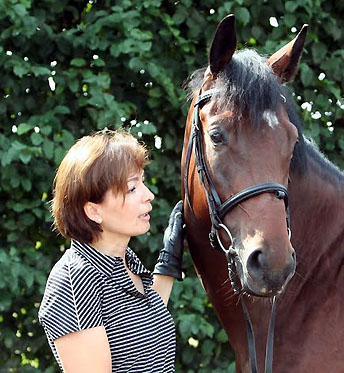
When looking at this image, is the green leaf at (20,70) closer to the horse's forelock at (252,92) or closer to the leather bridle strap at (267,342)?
the horse's forelock at (252,92)

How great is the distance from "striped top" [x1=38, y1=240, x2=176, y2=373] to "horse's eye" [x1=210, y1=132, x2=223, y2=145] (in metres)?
0.42

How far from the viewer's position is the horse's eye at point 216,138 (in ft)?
7.13

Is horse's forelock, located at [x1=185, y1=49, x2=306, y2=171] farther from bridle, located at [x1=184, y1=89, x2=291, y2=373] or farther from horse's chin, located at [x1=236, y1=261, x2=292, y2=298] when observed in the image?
horse's chin, located at [x1=236, y1=261, x2=292, y2=298]

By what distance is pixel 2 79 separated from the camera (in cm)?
363

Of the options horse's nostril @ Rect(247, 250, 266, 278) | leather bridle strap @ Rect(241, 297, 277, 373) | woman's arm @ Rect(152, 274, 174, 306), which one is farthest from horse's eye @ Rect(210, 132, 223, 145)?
woman's arm @ Rect(152, 274, 174, 306)

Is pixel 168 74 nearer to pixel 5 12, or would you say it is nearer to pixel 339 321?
pixel 5 12

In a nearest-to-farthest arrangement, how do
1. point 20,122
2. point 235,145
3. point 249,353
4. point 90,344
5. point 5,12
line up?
point 90,344 → point 235,145 → point 249,353 → point 5,12 → point 20,122

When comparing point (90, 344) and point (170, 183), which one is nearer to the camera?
point (90, 344)

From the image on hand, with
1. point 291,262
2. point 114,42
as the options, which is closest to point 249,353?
point 291,262

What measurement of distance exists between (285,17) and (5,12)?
129 cm

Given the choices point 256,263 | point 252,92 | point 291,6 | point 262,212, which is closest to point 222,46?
point 252,92

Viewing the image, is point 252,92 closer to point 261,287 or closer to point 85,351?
point 261,287

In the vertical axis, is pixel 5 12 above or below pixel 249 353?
above

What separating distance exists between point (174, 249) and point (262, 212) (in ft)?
1.77
